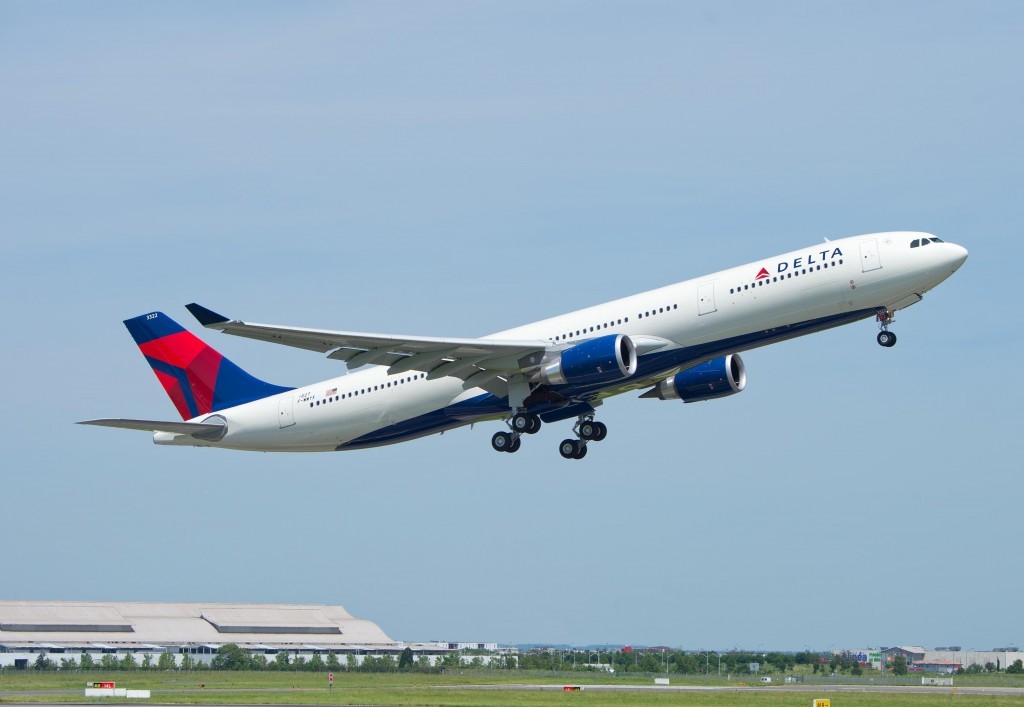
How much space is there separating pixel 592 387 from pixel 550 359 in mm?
1863

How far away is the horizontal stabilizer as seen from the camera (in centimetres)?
5588

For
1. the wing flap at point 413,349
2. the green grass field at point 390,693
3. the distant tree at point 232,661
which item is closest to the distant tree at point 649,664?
the green grass field at point 390,693

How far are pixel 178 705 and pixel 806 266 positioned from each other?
26.1 m

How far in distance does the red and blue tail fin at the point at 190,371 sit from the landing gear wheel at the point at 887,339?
25271 millimetres

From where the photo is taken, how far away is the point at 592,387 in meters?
51.5

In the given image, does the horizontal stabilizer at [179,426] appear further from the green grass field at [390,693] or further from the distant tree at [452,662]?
the distant tree at [452,662]

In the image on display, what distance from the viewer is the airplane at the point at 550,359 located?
47.2 meters

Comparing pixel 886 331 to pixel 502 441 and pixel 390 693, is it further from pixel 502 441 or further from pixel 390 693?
pixel 390 693

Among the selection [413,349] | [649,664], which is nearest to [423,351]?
[413,349]

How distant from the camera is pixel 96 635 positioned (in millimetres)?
103000

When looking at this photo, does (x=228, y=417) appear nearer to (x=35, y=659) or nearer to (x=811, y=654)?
(x=35, y=659)

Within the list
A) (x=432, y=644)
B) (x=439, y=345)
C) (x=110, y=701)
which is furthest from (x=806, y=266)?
(x=432, y=644)

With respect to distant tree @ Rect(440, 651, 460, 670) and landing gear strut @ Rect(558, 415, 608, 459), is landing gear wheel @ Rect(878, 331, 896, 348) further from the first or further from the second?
distant tree @ Rect(440, 651, 460, 670)

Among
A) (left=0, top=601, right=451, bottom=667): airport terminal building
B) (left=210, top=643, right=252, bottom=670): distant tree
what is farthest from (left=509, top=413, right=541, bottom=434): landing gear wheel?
(left=0, top=601, right=451, bottom=667): airport terminal building
